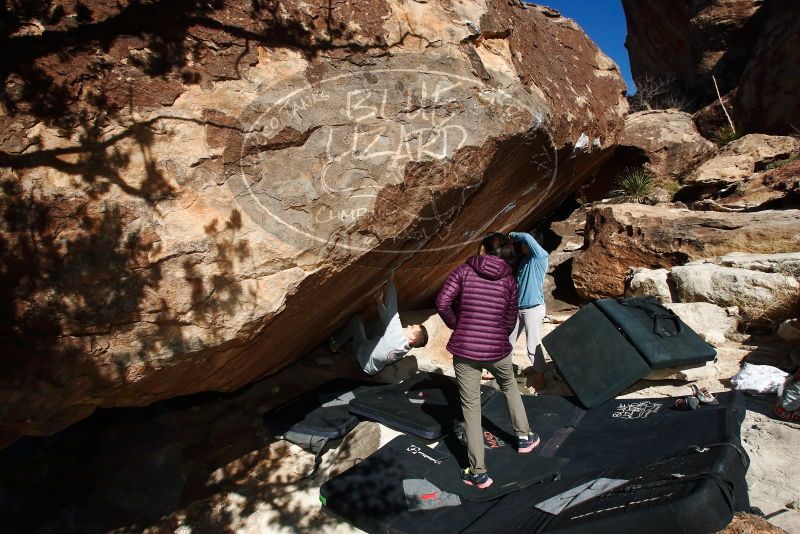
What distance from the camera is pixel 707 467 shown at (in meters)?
2.46

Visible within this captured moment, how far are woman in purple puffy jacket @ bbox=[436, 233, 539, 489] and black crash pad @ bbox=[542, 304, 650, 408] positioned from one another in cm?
117

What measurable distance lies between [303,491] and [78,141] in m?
2.39

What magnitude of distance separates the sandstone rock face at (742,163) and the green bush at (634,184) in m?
0.69

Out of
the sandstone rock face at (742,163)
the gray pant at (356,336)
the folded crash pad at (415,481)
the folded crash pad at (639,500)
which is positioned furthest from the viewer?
Result: the sandstone rock face at (742,163)

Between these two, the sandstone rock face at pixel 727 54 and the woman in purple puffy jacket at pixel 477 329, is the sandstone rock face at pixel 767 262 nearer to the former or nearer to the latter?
the woman in purple puffy jacket at pixel 477 329

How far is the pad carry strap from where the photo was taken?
3.89 meters


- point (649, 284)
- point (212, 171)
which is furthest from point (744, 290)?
point (212, 171)

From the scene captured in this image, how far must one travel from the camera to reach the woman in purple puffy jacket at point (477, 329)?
295cm

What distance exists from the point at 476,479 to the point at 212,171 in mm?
2265

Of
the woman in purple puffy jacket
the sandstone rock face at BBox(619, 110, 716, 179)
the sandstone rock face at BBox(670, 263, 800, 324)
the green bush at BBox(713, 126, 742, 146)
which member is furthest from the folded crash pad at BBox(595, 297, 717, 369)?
the green bush at BBox(713, 126, 742, 146)

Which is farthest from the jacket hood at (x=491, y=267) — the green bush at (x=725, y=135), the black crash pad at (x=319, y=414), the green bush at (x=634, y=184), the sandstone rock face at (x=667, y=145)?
the green bush at (x=725, y=135)

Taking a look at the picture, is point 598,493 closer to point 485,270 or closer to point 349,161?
point 485,270

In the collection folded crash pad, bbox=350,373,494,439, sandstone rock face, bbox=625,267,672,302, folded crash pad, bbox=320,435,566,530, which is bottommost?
folded crash pad, bbox=320,435,566,530

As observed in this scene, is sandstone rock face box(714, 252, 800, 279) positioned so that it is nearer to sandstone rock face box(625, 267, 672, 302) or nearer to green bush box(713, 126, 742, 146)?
sandstone rock face box(625, 267, 672, 302)
